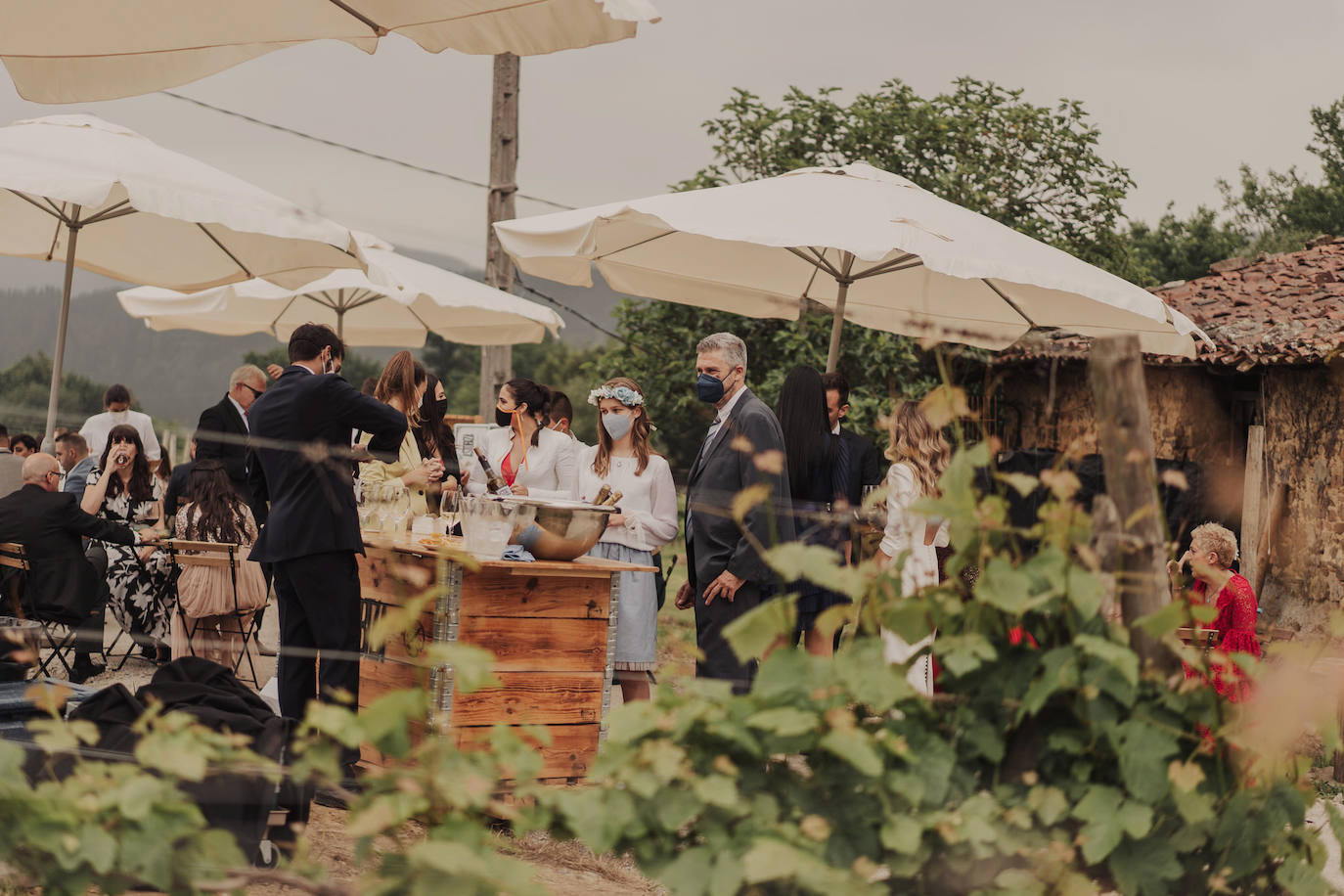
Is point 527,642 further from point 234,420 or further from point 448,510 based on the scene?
point 234,420

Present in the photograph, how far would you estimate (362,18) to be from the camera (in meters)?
3.45

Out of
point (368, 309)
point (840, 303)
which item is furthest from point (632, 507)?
point (368, 309)

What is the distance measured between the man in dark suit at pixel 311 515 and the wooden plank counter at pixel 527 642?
180 mm

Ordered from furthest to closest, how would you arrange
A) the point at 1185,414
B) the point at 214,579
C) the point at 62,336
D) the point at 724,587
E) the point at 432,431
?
the point at 1185,414 → the point at 62,336 → the point at 214,579 → the point at 432,431 → the point at 724,587

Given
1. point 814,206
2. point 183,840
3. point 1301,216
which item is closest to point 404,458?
point 814,206

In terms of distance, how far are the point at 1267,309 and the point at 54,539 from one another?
31.7ft

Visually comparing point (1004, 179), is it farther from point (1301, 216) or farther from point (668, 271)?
point (1301, 216)

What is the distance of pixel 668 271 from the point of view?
682 centimetres

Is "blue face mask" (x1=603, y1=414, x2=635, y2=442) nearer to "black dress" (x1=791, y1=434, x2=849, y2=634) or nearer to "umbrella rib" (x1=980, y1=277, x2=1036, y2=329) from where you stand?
"black dress" (x1=791, y1=434, x2=849, y2=634)

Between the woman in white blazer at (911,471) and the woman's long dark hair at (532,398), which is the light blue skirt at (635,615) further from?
the woman in white blazer at (911,471)

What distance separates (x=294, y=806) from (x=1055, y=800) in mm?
2197

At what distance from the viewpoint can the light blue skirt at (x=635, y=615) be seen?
5.27 meters

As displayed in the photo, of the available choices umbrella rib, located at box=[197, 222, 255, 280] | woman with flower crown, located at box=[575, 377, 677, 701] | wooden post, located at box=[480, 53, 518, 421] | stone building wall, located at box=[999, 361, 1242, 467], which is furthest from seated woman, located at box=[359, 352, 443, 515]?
stone building wall, located at box=[999, 361, 1242, 467]

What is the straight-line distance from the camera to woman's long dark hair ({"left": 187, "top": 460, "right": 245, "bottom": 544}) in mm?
6395
